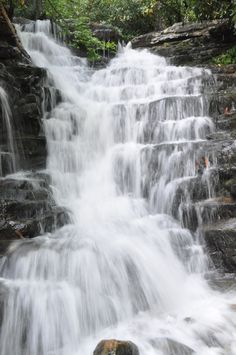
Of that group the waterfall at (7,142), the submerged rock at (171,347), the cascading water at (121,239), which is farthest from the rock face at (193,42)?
the submerged rock at (171,347)

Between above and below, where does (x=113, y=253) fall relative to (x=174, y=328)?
Answer: above

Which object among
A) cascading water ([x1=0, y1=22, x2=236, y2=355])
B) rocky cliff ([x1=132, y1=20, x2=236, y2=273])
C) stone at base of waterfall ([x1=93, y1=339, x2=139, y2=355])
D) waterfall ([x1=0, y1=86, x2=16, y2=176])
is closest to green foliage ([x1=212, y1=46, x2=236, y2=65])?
rocky cliff ([x1=132, y1=20, x2=236, y2=273])

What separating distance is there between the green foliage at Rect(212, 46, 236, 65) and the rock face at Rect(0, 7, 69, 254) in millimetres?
5311

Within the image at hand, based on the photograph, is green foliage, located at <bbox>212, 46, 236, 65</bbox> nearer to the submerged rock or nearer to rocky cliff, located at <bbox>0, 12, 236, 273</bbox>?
rocky cliff, located at <bbox>0, 12, 236, 273</bbox>

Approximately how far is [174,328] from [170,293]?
0.82 metres

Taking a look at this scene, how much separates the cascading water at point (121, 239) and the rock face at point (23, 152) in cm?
32

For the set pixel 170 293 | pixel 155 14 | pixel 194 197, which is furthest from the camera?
pixel 155 14

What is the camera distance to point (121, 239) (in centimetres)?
563

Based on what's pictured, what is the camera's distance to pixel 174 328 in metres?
4.19

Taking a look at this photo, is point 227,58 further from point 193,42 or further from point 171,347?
point 171,347

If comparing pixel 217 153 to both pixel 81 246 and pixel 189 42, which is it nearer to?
pixel 81 246

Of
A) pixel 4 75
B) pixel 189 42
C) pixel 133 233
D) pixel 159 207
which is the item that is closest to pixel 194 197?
pixel 159 207

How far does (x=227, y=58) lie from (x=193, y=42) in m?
1.74

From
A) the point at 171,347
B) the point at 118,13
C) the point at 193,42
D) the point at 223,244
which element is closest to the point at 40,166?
the point at 223,244
